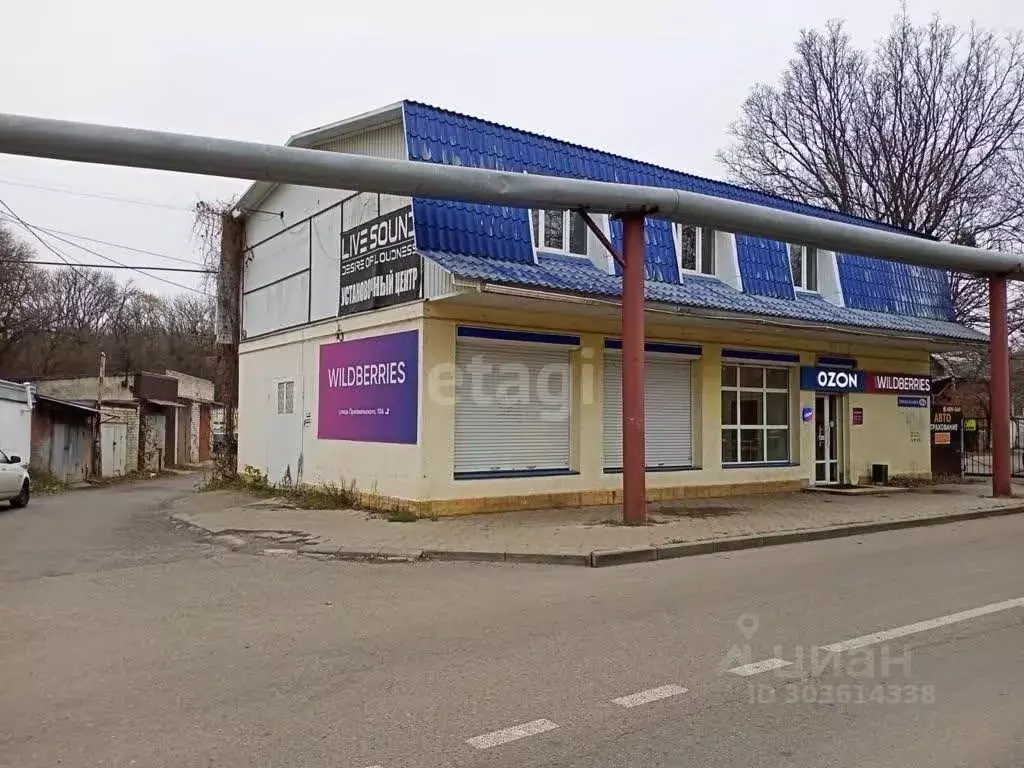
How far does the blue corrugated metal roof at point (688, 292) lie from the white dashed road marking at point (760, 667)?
775 cm

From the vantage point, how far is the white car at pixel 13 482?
18.1m

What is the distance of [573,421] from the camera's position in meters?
15.5

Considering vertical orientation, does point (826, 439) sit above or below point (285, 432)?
below

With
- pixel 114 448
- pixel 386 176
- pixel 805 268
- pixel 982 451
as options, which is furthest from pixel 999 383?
pixel 114 448

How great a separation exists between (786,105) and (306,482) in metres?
30.1


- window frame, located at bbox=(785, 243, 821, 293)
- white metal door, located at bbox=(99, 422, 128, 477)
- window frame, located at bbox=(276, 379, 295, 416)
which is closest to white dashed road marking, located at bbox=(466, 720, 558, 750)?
window frame, located at bbox=(276, 379, 295, 416)

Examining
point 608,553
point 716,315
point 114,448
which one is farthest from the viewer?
point 114,448

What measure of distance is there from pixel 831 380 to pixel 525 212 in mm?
9554

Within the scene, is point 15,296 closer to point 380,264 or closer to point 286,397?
point 286,397

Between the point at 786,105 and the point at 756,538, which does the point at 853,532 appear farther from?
the point at 786,105

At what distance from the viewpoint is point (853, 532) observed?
12.8 metres

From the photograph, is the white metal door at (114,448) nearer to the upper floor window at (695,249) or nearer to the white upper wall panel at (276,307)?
the white upper wall panel at (276,307)

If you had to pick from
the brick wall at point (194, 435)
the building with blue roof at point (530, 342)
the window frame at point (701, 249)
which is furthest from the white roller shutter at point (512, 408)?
the brick wall at point (194, 435)

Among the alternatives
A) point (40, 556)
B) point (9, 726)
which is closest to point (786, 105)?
point (40, 556)
